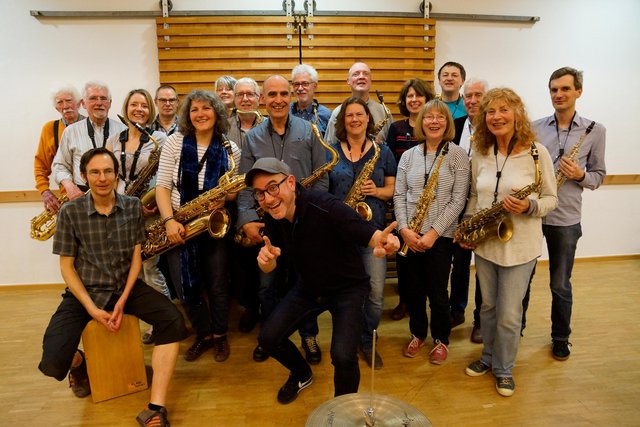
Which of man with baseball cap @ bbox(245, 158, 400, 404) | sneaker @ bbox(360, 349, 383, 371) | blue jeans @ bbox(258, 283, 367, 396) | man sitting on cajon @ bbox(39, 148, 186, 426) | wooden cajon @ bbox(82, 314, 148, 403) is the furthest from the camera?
sneaker @ bbox(360, 349, 383, 371)

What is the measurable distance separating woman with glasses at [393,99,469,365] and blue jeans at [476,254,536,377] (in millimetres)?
292

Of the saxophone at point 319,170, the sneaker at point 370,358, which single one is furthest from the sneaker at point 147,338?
the sneaker at point 370,358

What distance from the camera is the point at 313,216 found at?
91.9 inches

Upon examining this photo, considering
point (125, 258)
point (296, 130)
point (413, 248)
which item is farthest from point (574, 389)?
point (125, 258)

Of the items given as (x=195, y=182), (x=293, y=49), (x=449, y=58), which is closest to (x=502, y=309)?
(x=195, y=182)

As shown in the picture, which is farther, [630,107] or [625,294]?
[630,107]

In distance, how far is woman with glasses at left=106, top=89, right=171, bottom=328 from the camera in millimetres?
3227

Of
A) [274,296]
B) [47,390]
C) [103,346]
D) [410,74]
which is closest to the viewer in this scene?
[103,346]

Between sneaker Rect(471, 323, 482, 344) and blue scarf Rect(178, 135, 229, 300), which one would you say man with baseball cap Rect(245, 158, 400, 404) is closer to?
blue scarf Rect(178, 135, 229, 300)

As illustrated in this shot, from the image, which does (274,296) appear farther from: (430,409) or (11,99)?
(11,99)

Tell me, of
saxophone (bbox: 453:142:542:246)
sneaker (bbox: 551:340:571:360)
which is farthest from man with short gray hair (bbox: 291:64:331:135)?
sneaker (bbox: 551:340:571:360)

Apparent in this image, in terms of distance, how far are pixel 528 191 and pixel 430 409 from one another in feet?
4.71

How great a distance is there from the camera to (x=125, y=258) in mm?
2740

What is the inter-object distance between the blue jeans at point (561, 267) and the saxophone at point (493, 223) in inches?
25.2
